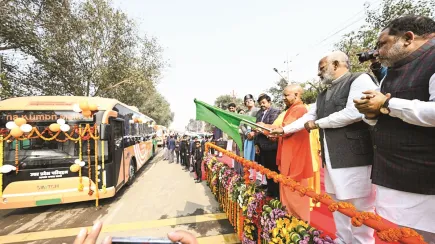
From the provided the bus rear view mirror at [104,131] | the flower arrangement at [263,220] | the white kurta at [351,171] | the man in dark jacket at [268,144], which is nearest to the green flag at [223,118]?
the man in dark jacket at [268,144]

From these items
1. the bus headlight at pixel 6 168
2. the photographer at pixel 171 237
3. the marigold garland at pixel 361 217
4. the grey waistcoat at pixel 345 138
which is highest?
the grey waistcoat at pixel 345 138

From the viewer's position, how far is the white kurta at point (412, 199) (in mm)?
1335

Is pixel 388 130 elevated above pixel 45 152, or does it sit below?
above

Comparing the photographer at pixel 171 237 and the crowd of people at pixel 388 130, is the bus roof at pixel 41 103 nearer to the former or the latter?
the crowd of people at pixel 388 130

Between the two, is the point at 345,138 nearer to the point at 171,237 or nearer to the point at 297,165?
the point at 297,165

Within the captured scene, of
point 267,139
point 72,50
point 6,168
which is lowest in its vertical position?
point 6,168

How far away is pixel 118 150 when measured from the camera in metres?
6.95

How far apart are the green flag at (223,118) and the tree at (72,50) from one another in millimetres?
9293

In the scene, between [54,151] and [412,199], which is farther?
[54,151]

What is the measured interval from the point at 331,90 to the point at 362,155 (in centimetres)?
79

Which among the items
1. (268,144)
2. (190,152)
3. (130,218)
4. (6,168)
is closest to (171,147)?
(190,152)

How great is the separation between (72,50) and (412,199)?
1713 centimetres

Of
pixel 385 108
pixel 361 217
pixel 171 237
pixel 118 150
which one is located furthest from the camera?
pixel 118 150

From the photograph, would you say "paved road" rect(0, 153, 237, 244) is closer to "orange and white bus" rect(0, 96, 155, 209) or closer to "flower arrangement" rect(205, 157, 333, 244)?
"orange and white bus" rect(0, 96, 155, 209)
